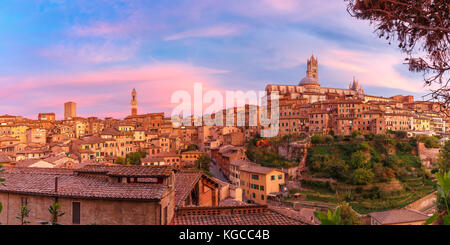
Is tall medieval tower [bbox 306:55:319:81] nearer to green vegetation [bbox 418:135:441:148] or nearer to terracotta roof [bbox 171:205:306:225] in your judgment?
green vegetation [bbox 418:135:441:148]

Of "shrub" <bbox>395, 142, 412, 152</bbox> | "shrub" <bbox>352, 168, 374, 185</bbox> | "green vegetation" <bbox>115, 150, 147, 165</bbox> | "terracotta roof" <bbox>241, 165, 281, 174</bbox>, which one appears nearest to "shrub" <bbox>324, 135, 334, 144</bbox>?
"shrub" <bbox>395, 142, 412, 152</bbox>

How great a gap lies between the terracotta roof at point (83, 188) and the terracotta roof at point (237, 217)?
94 centimetres

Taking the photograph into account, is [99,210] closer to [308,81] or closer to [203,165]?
[203,165]

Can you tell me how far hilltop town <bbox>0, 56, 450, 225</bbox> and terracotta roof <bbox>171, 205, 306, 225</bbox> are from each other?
24mm

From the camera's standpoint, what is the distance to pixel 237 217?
613 centimetres

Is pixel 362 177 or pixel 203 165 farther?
pixel 203 165

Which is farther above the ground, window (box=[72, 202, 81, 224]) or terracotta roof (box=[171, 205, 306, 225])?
window (box=[72, 202, 81, 224])

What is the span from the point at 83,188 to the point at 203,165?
27194mm

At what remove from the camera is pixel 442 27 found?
3.77 m

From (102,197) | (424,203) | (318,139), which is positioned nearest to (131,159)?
(318,139)

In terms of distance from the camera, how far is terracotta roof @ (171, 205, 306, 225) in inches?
228

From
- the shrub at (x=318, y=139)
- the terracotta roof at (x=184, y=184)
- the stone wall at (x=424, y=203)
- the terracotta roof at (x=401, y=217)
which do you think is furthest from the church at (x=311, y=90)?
the terracotta roof at (x=184, y=184)
